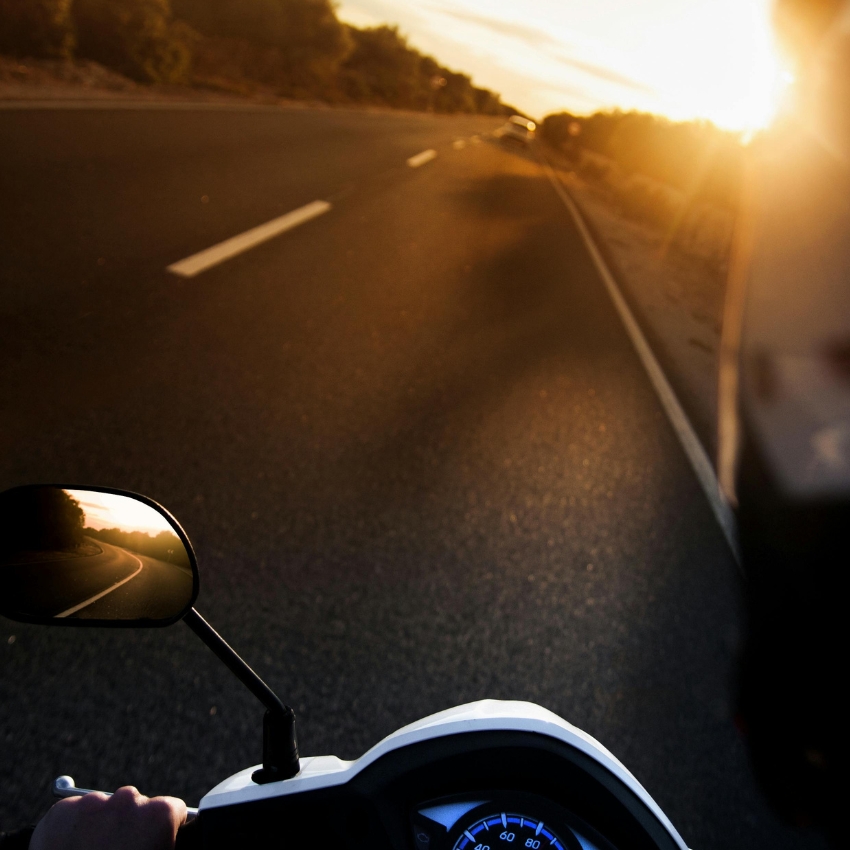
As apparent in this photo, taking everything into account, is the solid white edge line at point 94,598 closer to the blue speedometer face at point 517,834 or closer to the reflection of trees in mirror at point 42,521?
the reflection of trees in mirror at point 42,521

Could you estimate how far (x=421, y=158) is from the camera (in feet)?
64.1

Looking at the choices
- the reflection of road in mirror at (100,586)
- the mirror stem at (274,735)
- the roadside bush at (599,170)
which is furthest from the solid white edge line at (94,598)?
the roadside bush at (599,170)

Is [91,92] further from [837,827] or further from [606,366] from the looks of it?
[837,827]

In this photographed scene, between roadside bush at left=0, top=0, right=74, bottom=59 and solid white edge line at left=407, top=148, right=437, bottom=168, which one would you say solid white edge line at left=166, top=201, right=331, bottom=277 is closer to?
solid white edge line at left=407, top=148, right=437, bottom=168

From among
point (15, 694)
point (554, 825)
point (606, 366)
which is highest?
point (554, 825)

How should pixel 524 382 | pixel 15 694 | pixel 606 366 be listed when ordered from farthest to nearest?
pixel 606 366 → pixel 524 382 → pixel 15 694

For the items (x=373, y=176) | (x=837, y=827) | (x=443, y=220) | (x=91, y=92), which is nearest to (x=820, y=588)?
(x=837, y=827)

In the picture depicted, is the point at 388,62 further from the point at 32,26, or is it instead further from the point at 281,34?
the point at 32,26

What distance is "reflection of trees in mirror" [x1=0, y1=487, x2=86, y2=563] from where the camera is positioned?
1.04 meters

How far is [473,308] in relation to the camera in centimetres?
725

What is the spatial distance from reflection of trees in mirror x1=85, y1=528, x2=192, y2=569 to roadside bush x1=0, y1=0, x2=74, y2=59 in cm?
1740

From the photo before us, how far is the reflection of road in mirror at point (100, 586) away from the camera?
105 cm

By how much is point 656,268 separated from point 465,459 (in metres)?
9.83

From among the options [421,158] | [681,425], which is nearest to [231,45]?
[421,158]
